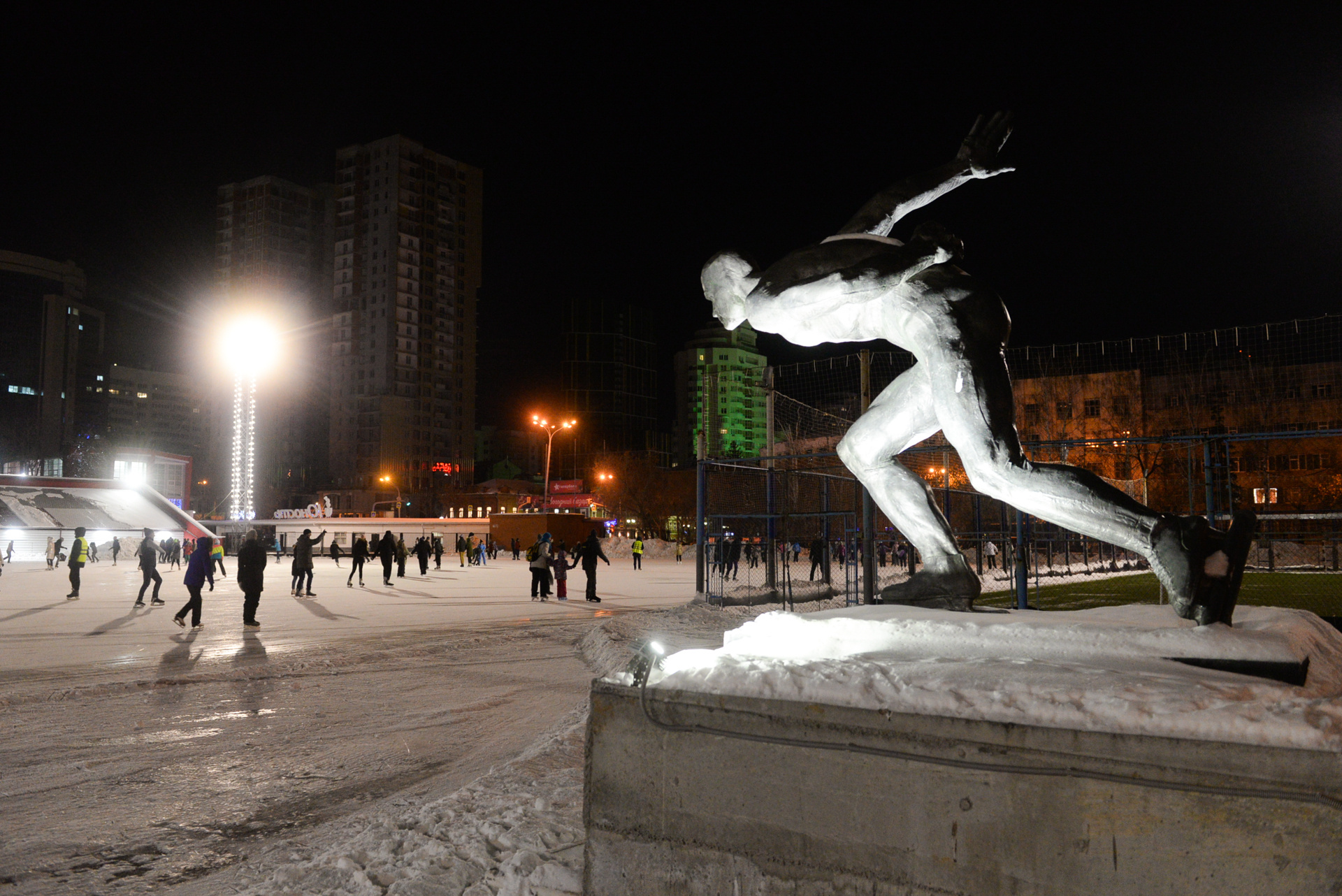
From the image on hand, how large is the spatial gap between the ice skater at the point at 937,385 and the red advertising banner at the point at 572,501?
5541cm

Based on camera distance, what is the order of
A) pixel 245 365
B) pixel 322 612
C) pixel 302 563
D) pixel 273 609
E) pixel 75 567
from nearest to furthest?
pixel 322 612, pixel 273 609, pixel 75 567, pixel 302 563, pixel 245 365

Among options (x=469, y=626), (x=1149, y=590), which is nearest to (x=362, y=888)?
(x=469, y=626)

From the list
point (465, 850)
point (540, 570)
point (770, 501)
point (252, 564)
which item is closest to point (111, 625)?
point (252, 564)

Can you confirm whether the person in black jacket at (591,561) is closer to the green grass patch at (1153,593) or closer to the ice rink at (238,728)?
the ice rink at (238,728)

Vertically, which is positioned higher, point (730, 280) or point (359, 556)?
point (730, 280)

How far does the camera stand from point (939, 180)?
3.62 meters

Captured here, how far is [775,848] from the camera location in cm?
211

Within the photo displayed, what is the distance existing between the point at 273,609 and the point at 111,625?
10.3 feet

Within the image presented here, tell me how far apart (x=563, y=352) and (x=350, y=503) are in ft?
137

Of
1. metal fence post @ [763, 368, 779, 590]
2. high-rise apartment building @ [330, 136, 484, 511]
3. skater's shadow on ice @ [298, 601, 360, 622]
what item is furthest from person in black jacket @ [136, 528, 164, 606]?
high-rise apartment building @ [330, 136, 484, 511]

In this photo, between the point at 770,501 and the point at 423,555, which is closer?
the point at 770,501

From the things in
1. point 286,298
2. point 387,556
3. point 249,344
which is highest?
point 286,298

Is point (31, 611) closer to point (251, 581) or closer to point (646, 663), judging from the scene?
point (251, 581)

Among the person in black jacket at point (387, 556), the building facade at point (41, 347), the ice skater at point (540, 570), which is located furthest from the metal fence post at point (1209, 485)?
the building facade at point (41, 347)
